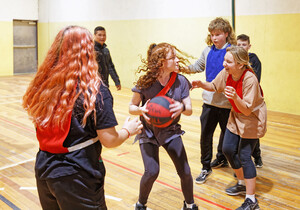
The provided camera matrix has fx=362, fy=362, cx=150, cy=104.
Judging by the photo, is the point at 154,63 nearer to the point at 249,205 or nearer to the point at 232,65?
the point at 232,65

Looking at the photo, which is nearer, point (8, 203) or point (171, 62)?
point (171, 62)

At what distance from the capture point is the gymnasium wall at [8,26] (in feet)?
46.6

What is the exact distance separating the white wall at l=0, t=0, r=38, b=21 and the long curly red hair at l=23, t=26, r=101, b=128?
13451 mm

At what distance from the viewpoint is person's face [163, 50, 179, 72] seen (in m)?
3.21

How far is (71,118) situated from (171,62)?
4.64 feet

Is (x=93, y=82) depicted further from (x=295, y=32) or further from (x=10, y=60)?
(x=10, y=60)

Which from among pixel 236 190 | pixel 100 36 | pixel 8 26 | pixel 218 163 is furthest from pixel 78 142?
→ pixel 8 26

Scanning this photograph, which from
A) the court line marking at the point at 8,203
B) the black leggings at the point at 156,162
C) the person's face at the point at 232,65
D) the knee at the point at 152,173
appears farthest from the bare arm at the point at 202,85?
the court line marking at the point at 8,203

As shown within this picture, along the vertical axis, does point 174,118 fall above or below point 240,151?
above

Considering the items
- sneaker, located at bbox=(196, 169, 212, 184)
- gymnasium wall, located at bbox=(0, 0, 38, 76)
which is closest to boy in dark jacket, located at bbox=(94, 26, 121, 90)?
sneaker, located at bbox=(196, 169, 212, 184)

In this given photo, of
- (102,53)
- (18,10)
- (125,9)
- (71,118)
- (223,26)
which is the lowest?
(71,118)

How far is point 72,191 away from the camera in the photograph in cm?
208

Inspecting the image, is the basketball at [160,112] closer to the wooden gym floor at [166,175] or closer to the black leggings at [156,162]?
the black leggings at [156,162]

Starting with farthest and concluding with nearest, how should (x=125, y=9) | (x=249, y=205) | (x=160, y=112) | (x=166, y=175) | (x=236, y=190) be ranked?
(x=125, y=9) < (x=166, y=175) < (x=236, y=190) < (x=249, y=205) < (x=160, y=112)
